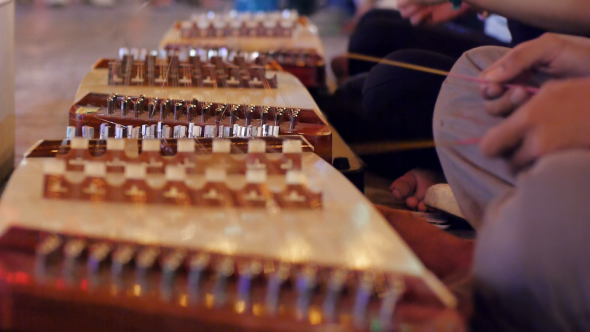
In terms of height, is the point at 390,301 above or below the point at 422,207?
above

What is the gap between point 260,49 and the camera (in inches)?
77.0

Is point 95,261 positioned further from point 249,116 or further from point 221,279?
point 249,116

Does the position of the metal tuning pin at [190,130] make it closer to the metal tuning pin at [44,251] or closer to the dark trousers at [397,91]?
the metal tuning pin at [44,251]

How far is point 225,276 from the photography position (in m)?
0.55

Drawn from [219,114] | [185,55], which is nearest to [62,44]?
[185,55]

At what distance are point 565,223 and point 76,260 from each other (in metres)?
0.47

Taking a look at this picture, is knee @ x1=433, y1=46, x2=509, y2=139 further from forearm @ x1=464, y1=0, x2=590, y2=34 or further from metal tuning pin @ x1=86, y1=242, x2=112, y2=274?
metal tuning pin @ x1=86, y1=242, x2=112, y2=274

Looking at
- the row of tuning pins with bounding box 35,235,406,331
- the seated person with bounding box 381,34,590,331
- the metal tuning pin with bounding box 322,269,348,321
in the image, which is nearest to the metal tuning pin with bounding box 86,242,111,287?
the row of tuning pins with bounding box 35,235,406,331

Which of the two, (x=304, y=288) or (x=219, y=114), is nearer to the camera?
(x=304, y=288)

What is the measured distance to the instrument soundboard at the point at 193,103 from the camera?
1.03 metres

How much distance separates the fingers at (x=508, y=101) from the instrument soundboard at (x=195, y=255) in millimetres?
204

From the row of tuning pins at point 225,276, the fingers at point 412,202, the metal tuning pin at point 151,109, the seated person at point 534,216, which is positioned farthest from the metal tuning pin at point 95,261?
the fingers at point 412,202

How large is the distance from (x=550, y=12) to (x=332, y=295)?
2.60ft

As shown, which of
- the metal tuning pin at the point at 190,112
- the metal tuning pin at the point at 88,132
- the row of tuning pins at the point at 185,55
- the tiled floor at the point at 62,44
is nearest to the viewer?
the metal tuning pin at the point at 88,132
